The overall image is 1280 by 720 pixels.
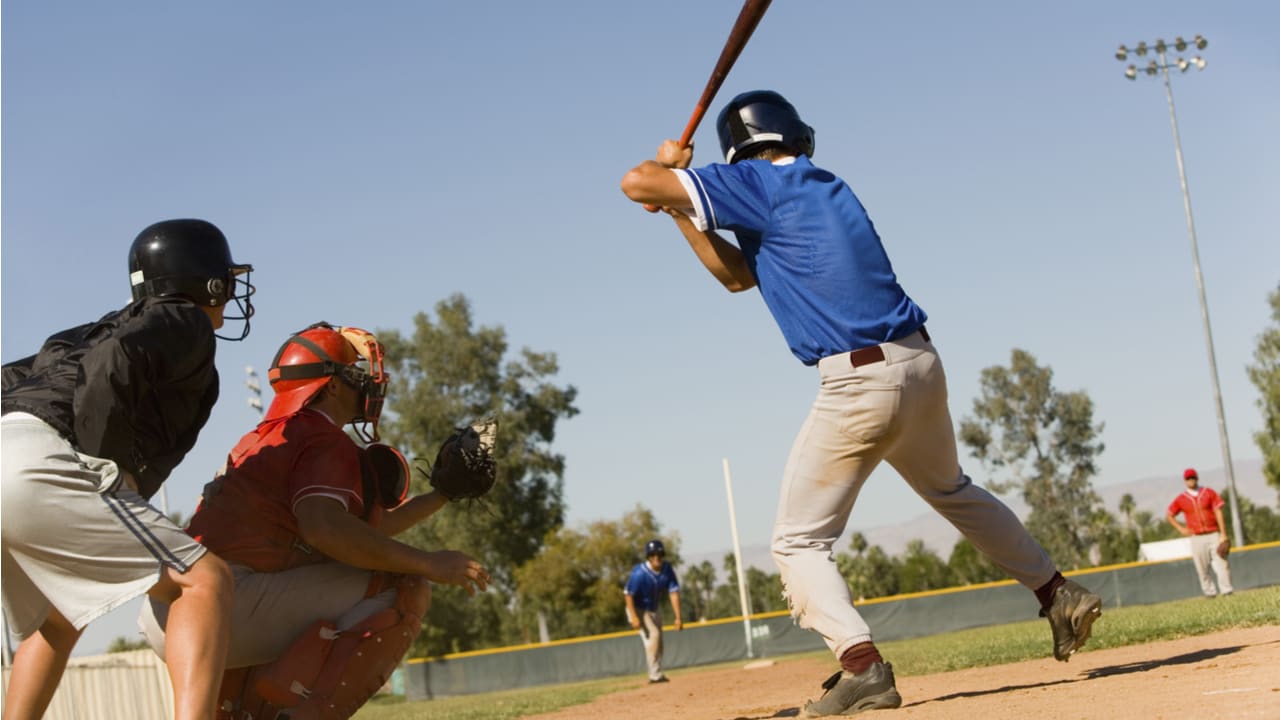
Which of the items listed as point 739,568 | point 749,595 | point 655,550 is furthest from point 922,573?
point 655,550

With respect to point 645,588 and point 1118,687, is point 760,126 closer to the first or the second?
point 1118,687

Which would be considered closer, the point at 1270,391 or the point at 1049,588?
the point at 1049,588

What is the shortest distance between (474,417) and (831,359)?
4853cm

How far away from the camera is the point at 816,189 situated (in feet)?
16.6

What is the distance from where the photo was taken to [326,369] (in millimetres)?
4754

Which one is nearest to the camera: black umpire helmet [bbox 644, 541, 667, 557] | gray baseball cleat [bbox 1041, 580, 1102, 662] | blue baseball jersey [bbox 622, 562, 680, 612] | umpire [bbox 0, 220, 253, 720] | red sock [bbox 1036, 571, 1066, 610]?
umpire [bbox 0, 220, 253, 720]

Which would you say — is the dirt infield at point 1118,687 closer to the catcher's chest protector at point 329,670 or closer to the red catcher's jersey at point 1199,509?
the catcher's chest protector at point 329,670

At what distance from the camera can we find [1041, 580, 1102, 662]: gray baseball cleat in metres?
5.30

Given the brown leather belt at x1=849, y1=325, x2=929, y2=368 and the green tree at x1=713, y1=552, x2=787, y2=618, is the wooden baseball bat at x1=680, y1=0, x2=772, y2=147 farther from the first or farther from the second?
the green tree at x1=713, y1=552, x2=787, y2=618

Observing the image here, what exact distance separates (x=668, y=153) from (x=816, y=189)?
0.81 meters

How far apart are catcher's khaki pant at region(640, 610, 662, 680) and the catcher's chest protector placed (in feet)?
47.1

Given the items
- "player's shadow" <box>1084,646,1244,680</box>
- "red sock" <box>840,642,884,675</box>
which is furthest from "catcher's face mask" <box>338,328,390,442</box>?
"player's shadow" <box>1084,646,1244,680</box>

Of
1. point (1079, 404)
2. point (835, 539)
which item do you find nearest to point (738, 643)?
point (835, 539)

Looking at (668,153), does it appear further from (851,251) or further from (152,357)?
(152,357)
